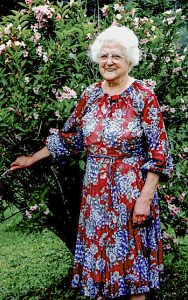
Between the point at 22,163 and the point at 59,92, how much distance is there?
554 mm

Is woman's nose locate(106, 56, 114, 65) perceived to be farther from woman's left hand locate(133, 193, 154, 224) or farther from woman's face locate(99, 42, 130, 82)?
woman's left hand locate(133, 193, 154, 224)

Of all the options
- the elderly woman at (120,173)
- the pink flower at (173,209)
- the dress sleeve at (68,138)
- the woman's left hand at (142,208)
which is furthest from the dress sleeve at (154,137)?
the pink flower at (173,209)

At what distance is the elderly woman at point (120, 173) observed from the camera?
3787 millimetres

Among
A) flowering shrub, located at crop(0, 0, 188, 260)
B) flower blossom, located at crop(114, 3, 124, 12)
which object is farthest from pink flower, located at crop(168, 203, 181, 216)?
flower blossom, located at crop(114, 3, 124, 12)

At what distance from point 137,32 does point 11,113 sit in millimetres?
1266

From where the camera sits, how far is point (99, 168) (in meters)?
3.90

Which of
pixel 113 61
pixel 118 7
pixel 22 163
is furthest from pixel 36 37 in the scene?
pixel 22 163

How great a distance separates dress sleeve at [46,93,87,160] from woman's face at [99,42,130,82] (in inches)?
11.2

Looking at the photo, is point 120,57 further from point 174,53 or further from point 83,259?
point 83,259

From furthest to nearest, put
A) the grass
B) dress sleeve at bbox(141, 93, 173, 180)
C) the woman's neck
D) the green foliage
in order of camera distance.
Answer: the green foliage → the grass → the woman's neck → dress sleeve at bbox(141, 93, 173, 180)

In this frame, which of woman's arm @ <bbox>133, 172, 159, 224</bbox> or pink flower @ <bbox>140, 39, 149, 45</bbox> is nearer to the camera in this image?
woman's arm @ <bbox>133, 172, 159, 224</bbox>

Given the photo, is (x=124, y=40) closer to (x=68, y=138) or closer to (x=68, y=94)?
(x=68, y=94)

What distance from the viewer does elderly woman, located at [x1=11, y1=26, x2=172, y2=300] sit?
149 inches

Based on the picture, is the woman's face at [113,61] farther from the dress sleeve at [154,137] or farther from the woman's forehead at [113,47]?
the dress sleeve at [154,137]
